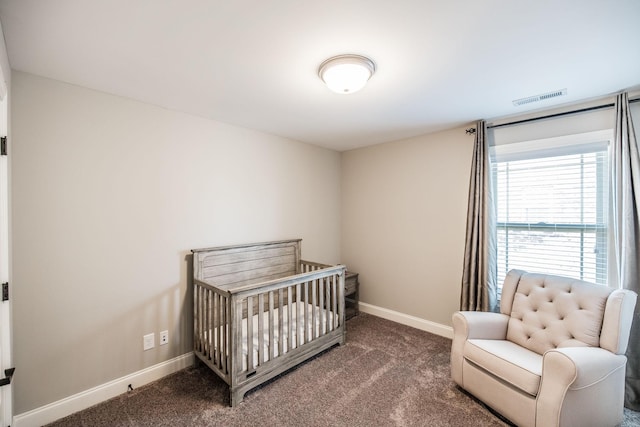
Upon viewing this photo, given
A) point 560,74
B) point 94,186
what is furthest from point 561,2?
point 94,186

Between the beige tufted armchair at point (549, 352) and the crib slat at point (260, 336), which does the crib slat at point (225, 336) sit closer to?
the crib slat at point (260, 336)

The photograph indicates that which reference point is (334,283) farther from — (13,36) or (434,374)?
(13,36)

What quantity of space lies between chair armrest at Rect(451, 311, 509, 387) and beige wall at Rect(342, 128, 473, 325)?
2.68ft

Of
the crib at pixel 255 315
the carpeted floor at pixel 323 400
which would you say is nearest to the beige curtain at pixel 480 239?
the carpeted floor at pixel 323 400

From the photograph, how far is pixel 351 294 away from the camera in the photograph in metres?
3.74

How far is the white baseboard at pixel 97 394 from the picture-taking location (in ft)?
5.82

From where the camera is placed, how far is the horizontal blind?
227 cm

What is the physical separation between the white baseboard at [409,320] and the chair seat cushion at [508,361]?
0.98 m

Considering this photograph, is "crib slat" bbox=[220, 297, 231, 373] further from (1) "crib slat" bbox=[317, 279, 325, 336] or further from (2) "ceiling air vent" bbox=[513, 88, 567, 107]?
(2) "ceiling air vent" bbox=[513, 88, 567, 107]

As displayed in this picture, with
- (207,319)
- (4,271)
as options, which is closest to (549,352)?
(207,319)

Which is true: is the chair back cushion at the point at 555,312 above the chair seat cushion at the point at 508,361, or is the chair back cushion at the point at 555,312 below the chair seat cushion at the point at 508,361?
above

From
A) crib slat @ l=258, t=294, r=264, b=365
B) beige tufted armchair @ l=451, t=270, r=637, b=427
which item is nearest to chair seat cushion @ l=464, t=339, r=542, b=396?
beige tufted armchair @ l=451, t=270, r=637, b=427

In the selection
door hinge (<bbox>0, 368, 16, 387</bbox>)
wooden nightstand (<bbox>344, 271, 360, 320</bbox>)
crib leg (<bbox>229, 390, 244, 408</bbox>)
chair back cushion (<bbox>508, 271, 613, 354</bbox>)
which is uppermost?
chair back cushion (<bbox>508, 271, 613, 354</bbox>)

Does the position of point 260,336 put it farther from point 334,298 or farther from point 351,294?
point 351,294
